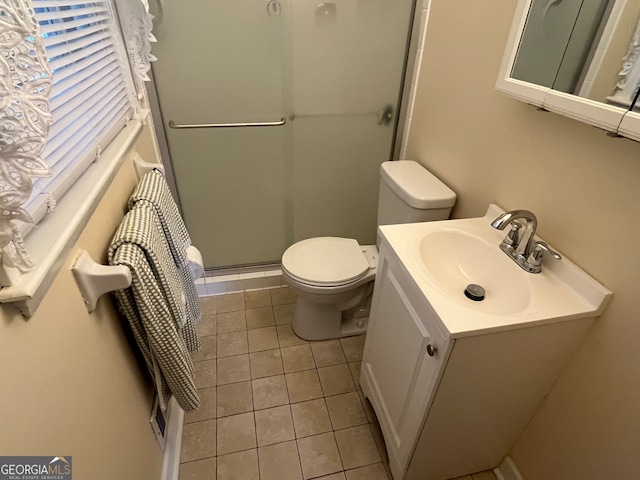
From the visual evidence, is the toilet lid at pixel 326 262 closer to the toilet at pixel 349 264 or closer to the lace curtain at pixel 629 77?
the toilet at pixel 349 264

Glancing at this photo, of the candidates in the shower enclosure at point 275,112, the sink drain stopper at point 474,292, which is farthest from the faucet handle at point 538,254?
the shower enclosure at point 275,112

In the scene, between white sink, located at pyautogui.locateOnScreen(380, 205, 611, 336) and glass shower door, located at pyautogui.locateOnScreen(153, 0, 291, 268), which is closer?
white sink, located at pyautogui.locateOnScreen(380, 205, 611, 336)

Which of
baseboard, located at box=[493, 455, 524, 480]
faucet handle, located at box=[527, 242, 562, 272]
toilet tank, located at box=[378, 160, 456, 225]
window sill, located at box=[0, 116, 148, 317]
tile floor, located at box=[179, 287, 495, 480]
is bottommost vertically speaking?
tile floor, located at box=[179, 287, 495, 480]

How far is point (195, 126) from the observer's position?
1.67 m

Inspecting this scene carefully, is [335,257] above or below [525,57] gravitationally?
below

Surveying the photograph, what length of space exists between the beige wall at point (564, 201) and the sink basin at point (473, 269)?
0.15 m

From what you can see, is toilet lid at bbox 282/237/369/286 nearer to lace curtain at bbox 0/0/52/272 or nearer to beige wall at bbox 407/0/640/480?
beige wall at bbox 407/0/640/480

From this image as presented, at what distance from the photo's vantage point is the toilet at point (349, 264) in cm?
147

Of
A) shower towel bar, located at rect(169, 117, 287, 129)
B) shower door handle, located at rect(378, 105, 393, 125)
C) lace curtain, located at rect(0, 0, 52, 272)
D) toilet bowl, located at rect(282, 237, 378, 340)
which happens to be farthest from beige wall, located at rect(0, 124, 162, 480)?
shower door handle, located at rect(378, 105, 393, 125)

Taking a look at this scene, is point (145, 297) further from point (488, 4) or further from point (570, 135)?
point (488, 4)

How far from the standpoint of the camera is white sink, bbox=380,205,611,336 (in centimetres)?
90

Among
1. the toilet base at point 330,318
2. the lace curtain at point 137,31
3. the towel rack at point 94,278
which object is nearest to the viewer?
the towel rack at point 94,278

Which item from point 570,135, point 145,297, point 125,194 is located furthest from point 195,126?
point 570,135

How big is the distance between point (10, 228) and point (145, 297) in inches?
14.6
